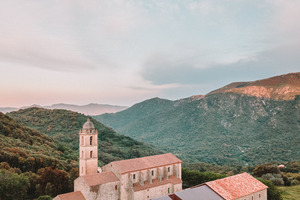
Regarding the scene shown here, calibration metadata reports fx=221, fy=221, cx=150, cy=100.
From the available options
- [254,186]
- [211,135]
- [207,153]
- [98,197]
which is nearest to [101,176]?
[98,197]

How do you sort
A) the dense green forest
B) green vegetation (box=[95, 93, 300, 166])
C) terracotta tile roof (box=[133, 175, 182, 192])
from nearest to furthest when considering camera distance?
1. terracotta tile roof (box=[133, 175, 182, 192])
2. the dense green forest
3. green vegetation (box=[95, 93, 300, 166])

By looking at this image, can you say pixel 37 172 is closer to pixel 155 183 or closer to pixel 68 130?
pixel 155 183

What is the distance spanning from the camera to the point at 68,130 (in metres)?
86.4

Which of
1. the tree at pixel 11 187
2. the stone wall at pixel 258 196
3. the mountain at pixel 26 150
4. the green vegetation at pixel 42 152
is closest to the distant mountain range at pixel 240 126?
the green vegetation at pixel 42 152

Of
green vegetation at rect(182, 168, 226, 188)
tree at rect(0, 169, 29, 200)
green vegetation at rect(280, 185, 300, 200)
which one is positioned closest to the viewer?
tree at rect(0, 169, 29, 200)

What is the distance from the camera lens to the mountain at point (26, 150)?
3744 cm

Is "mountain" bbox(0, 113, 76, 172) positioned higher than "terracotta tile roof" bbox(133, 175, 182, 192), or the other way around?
"mountain" bbox(0, 113, 76, 172)

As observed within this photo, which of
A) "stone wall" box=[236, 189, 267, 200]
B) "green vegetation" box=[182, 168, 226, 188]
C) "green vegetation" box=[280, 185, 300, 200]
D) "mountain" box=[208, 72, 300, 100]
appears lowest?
"green vegetation" box=[280, 185, 300, 200]

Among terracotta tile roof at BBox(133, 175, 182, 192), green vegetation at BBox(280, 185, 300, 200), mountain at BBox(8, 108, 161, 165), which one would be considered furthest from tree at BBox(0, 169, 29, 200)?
mountain at BBox(8, 108, 161, 165)

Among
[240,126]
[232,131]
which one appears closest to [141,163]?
[232,131]

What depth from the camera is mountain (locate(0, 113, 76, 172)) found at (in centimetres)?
3744

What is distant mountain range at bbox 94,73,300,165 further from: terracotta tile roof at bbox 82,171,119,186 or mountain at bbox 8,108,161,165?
terracotta tile roof at bbox 82,171,119,186

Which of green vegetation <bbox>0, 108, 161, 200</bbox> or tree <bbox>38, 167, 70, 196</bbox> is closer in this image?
green vegetation <bbox>0, 108, 161, 200</bbox>

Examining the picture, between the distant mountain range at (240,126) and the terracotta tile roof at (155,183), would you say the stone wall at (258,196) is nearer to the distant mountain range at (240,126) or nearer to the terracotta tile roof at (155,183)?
the terracotta tile roof at (155,183)
